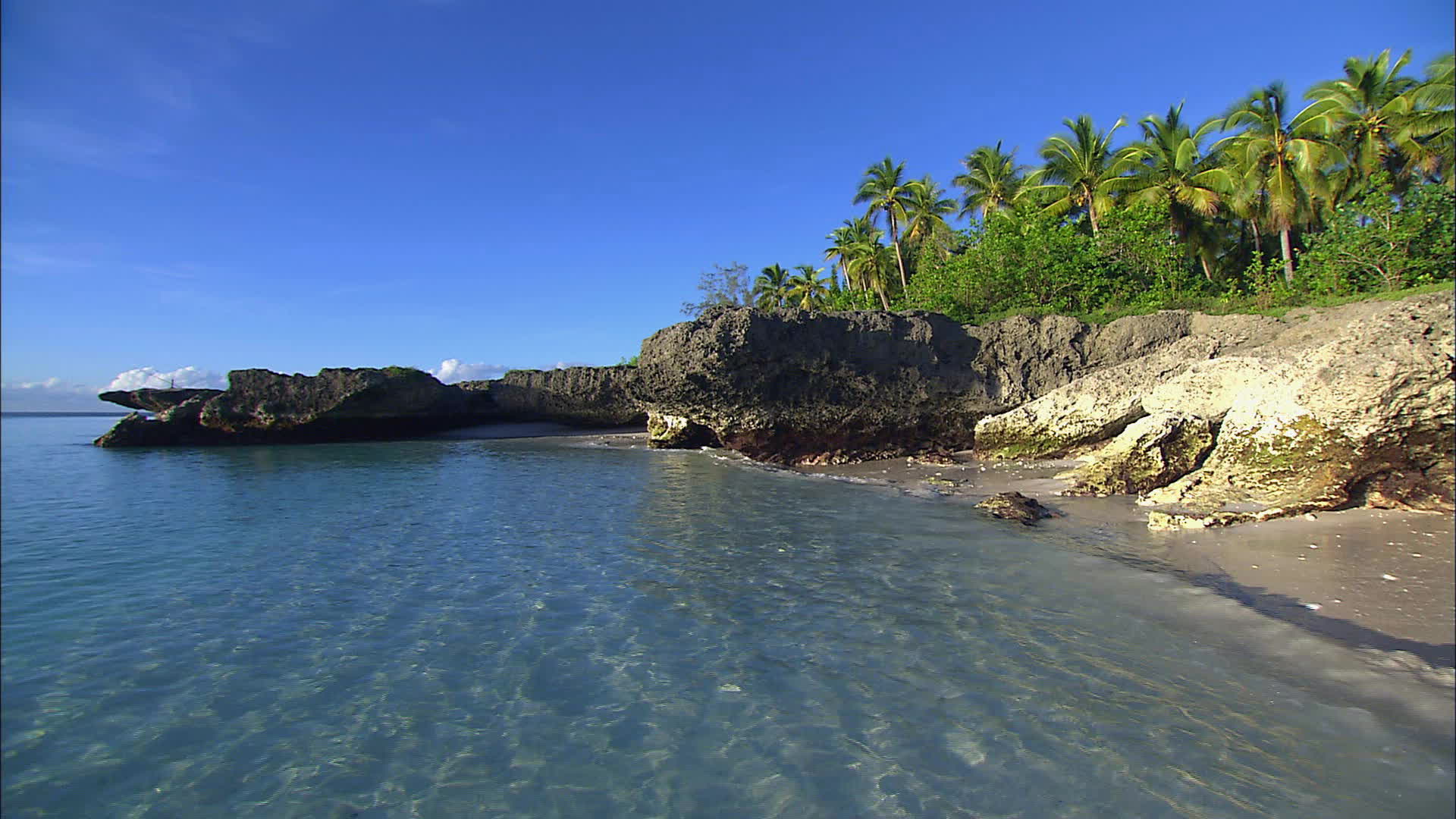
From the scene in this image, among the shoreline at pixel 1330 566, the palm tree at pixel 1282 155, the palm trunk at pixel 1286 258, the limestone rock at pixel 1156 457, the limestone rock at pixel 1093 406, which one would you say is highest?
the palm tree at pixel 1282 155

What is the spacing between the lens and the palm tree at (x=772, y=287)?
5881 centimetres

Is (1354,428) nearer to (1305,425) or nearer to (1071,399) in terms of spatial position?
(1305,425)

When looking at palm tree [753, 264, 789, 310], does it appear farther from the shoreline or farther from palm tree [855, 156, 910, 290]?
the shoreline

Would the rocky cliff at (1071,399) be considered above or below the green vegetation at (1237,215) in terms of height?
below

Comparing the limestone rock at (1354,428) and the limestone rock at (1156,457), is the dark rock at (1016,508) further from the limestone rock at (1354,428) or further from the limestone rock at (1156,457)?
the limestone rock at (1354,428)

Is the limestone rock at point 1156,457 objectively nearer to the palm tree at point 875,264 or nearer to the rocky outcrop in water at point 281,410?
the rocky outcrop in water at point 281,410

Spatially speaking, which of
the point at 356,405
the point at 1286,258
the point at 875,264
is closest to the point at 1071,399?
the point at 1286,258

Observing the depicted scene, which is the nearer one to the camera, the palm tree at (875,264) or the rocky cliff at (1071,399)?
the rocky cliff at (1071,399)

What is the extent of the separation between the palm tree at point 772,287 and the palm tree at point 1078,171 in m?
27.7

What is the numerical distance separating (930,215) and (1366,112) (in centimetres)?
1943

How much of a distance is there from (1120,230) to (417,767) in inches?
1149

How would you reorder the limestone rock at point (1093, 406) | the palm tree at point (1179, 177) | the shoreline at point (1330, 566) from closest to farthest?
the shoreline at point (1330, 566) < the limestone rock at point (1093, 406) < the palm tree at point (1179, 177)

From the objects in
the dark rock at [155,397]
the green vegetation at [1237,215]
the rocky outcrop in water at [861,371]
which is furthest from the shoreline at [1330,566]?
the dark rock at [155,397]

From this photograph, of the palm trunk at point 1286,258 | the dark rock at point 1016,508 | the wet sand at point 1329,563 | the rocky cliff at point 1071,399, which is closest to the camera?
the wet sand at point 1329,563
